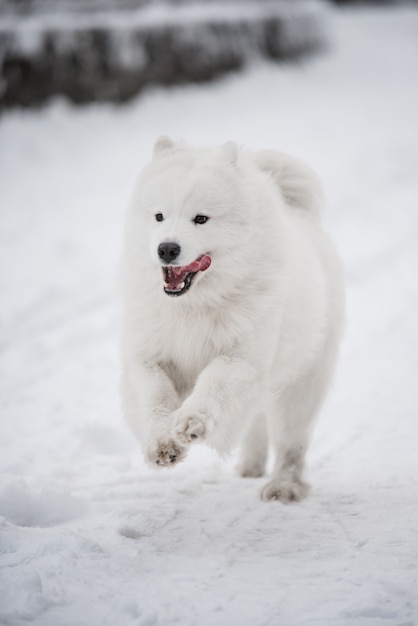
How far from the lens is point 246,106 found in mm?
12609

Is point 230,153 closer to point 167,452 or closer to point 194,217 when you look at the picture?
point 194,217

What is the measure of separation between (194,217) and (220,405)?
85 cm

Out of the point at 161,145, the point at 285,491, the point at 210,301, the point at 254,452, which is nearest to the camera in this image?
the point at 210,301

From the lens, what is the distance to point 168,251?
312 cm

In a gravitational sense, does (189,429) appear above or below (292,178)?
below

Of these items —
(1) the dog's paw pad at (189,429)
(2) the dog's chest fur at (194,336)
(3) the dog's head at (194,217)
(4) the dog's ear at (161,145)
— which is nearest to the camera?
(1) the dog's paw pad at (189,429)

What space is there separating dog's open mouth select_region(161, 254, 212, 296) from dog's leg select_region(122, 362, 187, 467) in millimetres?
490

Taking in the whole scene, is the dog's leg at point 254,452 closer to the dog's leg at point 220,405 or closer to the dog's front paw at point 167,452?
the dog's leg at point 220,405

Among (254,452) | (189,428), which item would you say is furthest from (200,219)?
(254,452)

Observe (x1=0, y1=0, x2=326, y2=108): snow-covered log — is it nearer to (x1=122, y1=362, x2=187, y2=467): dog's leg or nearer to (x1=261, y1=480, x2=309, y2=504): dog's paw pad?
(x1=122, y1=362, x2=187, y2=467): dog's leg

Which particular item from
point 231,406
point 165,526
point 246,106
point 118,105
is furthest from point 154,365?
point 246,106

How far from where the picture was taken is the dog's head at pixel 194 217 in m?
3.20

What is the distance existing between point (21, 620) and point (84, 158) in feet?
28.4

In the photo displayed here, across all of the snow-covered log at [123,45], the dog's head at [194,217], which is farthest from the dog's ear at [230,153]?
the snow-covered log at [123,45]
